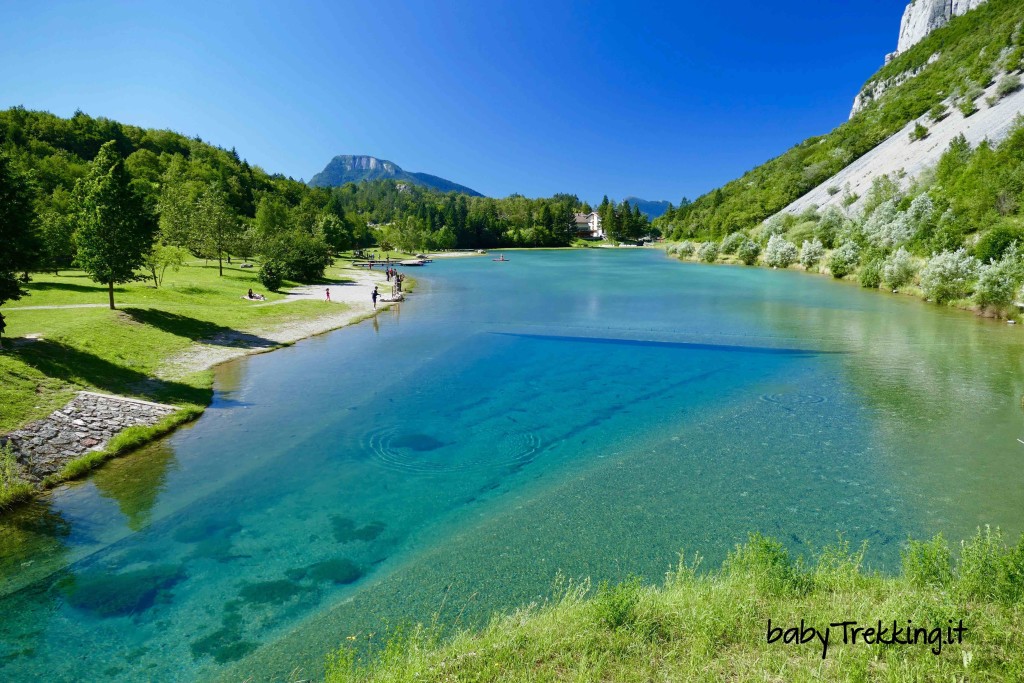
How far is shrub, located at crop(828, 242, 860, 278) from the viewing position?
242ft

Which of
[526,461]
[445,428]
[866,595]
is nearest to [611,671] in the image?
[866,595]

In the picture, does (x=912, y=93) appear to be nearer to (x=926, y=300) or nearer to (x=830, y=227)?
(x=830, y=227)

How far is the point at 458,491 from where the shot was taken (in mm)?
15594

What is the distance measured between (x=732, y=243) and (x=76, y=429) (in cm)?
11994

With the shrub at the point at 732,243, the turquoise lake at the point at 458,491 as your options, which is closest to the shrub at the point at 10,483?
the turquoise lake at the point at 458,491

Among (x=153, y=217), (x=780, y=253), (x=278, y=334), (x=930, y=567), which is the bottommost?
(x=930, y=567)

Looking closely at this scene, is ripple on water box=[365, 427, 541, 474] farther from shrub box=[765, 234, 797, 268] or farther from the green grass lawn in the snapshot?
shrub box=[765, 234, 797, 268]

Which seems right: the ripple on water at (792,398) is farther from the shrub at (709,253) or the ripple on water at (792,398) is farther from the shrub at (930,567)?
the shrub at (709,253)

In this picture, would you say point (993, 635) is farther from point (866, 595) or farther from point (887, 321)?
point (887, 321)

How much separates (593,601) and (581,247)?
19552cm

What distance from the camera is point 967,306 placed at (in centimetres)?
4562

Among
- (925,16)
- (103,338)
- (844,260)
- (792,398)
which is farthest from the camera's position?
(925,16)

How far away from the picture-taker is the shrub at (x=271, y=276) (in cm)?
5572

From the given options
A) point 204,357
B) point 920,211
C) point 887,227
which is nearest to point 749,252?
point 887,227
